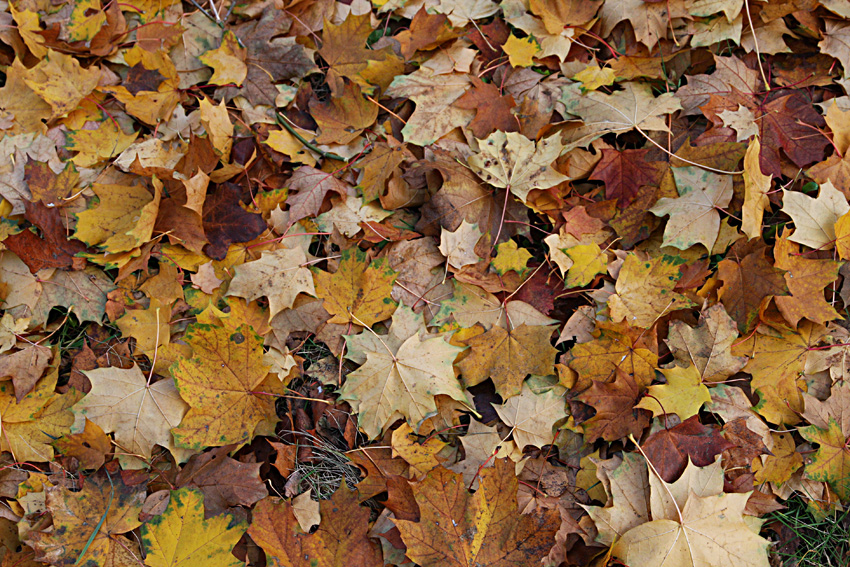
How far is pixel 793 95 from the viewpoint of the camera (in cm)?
207

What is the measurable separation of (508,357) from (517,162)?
0.73 m

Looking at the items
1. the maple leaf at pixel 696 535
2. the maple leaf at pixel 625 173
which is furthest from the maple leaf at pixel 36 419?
the maple leaf at pixel 625 173

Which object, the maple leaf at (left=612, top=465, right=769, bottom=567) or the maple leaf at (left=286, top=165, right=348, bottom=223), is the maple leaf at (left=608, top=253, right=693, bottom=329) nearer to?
the maple leaf at (left=612, top=465, right=769, bottom=567)

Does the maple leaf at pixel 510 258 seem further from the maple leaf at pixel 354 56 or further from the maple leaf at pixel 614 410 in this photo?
the maple leaf at pixel 354 56

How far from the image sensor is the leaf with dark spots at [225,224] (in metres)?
1.94

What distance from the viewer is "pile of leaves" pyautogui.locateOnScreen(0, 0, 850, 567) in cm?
166

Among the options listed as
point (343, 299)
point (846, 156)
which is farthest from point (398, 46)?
point (846, 156)

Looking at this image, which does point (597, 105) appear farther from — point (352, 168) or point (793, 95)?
point (352, 168)

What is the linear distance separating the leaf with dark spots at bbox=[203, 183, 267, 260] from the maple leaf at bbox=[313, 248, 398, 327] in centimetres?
33

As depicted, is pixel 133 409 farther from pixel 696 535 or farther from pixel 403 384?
pixel 696 535

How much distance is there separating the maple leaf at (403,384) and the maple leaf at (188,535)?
1.68ft

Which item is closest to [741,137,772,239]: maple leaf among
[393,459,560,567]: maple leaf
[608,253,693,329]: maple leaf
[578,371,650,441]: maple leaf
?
[608,253,693,329]: maple leaf

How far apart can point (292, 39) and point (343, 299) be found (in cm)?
116

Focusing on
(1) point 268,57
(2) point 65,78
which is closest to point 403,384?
(1) point 268,57
